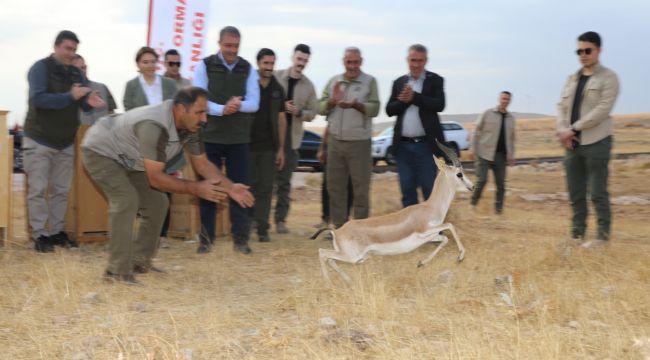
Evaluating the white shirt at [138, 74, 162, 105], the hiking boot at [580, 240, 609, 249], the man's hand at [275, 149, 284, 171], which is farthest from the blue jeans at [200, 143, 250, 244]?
the hiking boot at [580, 240, 609, 249]

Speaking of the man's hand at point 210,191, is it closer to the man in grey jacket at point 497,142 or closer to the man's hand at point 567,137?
the man's hand at point 567,137

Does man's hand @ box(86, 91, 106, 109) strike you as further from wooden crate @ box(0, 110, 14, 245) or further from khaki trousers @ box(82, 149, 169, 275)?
khaki trousers @ box(82, 149, 169, 275)

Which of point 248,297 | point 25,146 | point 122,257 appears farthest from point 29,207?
point 248,297

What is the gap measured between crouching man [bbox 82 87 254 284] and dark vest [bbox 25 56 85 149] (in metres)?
1.62

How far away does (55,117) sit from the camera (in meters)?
7.87

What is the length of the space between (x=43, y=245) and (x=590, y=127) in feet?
18.0

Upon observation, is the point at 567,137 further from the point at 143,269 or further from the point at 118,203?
the point at 118,203

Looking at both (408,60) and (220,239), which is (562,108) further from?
(220,239)

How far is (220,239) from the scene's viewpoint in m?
8.98

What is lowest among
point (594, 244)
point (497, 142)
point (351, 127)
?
point (594, 244)

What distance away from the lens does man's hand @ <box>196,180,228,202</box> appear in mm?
5695

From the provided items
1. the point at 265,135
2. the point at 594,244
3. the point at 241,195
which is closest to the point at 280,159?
the point at 265,135

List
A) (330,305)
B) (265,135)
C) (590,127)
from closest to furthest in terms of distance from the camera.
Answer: (330,305) → (590,127) → (265,135)

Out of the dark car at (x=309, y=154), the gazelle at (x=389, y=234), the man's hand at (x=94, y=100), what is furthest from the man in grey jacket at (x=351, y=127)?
the dark car at (x=309, y=154)
